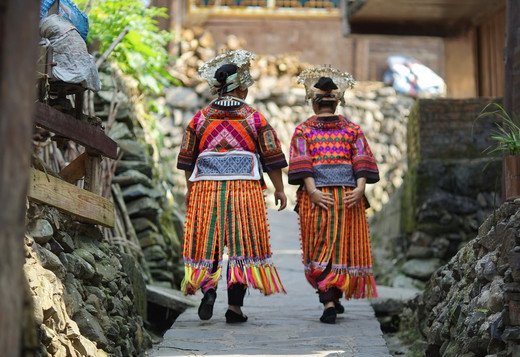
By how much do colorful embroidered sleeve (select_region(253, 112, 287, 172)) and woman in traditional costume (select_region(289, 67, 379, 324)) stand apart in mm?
253

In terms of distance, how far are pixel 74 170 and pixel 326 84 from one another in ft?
6.66

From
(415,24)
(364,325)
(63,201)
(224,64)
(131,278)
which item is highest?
(415,24)

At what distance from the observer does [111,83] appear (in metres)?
8.28

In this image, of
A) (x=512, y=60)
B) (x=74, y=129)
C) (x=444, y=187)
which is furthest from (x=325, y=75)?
(x=444, y=187)

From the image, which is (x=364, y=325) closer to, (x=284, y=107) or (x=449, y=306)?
(x=449, y=306)

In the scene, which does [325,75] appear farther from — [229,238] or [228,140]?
[229,238]

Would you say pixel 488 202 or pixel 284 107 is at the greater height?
pixel 284 107

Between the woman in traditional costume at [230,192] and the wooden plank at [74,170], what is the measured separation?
0.92m

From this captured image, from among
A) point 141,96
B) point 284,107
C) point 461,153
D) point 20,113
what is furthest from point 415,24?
point 20,113

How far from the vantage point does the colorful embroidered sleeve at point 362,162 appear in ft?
20.0

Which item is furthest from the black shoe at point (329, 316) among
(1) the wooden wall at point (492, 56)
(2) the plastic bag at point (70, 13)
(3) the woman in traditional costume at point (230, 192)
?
(1) the wooden wall at point (492, 56)

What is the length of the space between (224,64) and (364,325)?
203 centimetres

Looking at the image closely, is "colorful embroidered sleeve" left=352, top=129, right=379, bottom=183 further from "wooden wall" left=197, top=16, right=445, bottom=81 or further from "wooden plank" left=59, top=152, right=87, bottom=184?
"wooden wall" left=197, top=16, right=445, bottom=81

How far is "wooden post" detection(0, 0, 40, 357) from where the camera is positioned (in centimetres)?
199
